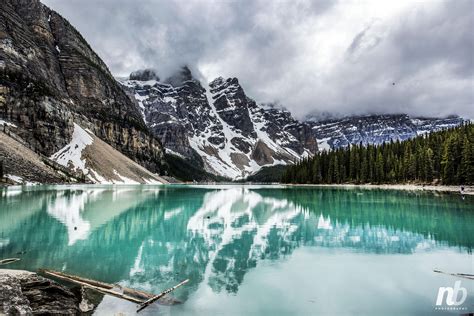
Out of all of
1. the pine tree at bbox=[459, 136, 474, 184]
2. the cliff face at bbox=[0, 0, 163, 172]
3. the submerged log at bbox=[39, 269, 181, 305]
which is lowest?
the submerged log at bbox=[39, 269, 181, 305]

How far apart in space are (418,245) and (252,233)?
11569mm

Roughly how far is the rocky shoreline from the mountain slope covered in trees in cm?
8255

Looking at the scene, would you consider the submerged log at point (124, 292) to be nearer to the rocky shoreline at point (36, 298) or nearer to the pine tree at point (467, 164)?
the rocky shoreline at point (36, 298)

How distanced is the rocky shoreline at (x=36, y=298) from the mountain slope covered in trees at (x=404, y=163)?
82554 mm

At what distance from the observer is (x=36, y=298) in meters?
A: 9.60

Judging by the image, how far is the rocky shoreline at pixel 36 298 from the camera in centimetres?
865

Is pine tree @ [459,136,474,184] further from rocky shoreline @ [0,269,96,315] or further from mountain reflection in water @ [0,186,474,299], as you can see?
rocky shoreline @ [0,269,96,315]

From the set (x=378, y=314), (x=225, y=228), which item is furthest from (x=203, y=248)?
(x=378, y=314)

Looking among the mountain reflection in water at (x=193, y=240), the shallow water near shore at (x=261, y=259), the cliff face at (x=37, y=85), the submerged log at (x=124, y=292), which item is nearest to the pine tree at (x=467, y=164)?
the mountain reflection in water at (x=193, y=240)

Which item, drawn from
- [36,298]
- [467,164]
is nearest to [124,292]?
[36,298]

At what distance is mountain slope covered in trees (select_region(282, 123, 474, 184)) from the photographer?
3041 inches

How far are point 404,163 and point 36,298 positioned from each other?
107m

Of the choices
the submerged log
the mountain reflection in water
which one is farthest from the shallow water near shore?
the submerged log

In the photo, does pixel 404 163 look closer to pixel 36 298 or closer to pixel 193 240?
pixel 193 240
